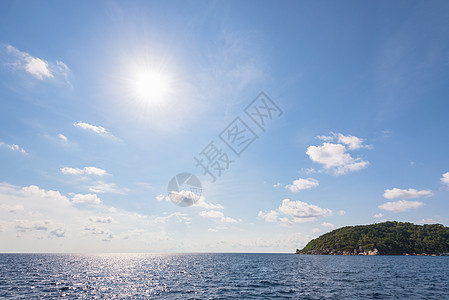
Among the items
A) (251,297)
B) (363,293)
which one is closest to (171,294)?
(251,297)

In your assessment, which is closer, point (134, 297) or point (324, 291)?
point (134, 297)

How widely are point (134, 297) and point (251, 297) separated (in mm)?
19662

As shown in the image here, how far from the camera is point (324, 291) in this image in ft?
134

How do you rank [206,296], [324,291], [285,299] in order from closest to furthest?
[285,299] < [206,296] < [324,291]

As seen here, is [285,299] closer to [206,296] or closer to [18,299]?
[206,296]

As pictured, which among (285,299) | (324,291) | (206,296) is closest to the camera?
(285,299)

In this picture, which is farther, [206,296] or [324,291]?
[324,291]

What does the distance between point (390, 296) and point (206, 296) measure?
30342mm

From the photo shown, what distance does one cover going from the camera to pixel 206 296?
38.0 meters

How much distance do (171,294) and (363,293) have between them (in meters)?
33.5

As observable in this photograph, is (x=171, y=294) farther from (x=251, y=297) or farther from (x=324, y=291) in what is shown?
(x=324, y=291)

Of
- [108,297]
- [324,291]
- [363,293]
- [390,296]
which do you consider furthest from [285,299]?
[108,297]

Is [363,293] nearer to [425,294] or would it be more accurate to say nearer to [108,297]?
[425,294]

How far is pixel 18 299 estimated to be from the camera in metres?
35.2
